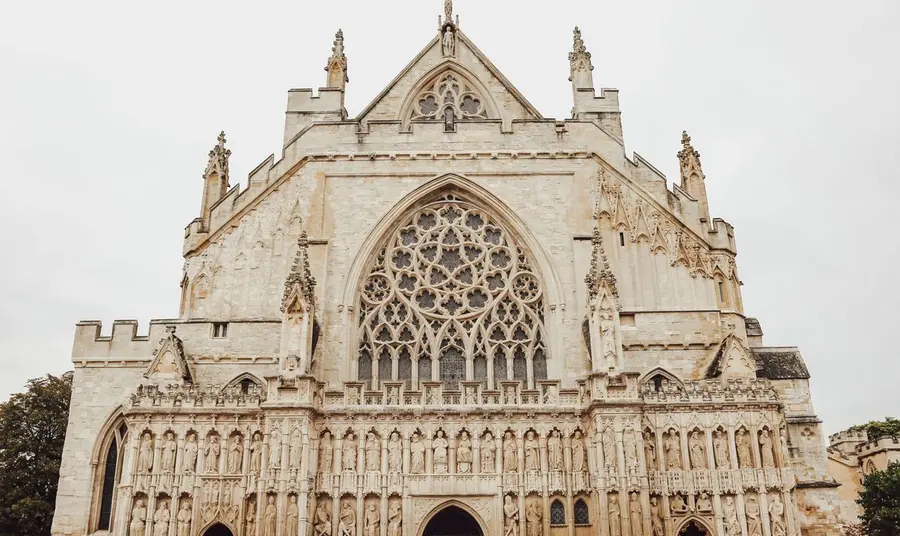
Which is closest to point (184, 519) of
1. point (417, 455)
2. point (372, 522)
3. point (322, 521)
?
point (322, 521)

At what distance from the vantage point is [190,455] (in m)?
16.1

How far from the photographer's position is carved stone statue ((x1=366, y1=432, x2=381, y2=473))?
16016 millimetres

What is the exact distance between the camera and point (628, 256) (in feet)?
65.3

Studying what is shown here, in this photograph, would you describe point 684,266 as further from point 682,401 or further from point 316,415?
point 316,415

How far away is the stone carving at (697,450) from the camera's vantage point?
629 inches

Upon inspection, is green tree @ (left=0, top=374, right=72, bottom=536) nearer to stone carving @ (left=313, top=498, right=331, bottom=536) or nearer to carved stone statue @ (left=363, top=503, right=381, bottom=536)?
stone carving @ (left=313, top=498, right=331, bottom=536)

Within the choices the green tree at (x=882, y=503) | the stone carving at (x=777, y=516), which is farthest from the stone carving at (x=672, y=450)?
the green tree at (x=882, y=503)

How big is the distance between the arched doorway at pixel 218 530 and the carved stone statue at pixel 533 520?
242 inches

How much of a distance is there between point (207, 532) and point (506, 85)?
14960 millimetres

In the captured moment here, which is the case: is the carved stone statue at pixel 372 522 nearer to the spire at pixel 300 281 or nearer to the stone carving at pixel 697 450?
the spire at pixel 300 281

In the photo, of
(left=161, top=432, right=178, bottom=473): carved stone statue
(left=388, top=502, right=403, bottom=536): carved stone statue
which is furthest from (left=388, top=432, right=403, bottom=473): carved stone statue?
(left=161, top=432, right=178, bottom=473): carved stone statue

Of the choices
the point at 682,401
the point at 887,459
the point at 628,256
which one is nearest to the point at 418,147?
the point at 628,256

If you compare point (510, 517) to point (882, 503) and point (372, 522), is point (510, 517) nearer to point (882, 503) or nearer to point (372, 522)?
point (372, 522)

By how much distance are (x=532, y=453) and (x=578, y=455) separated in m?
0.96
